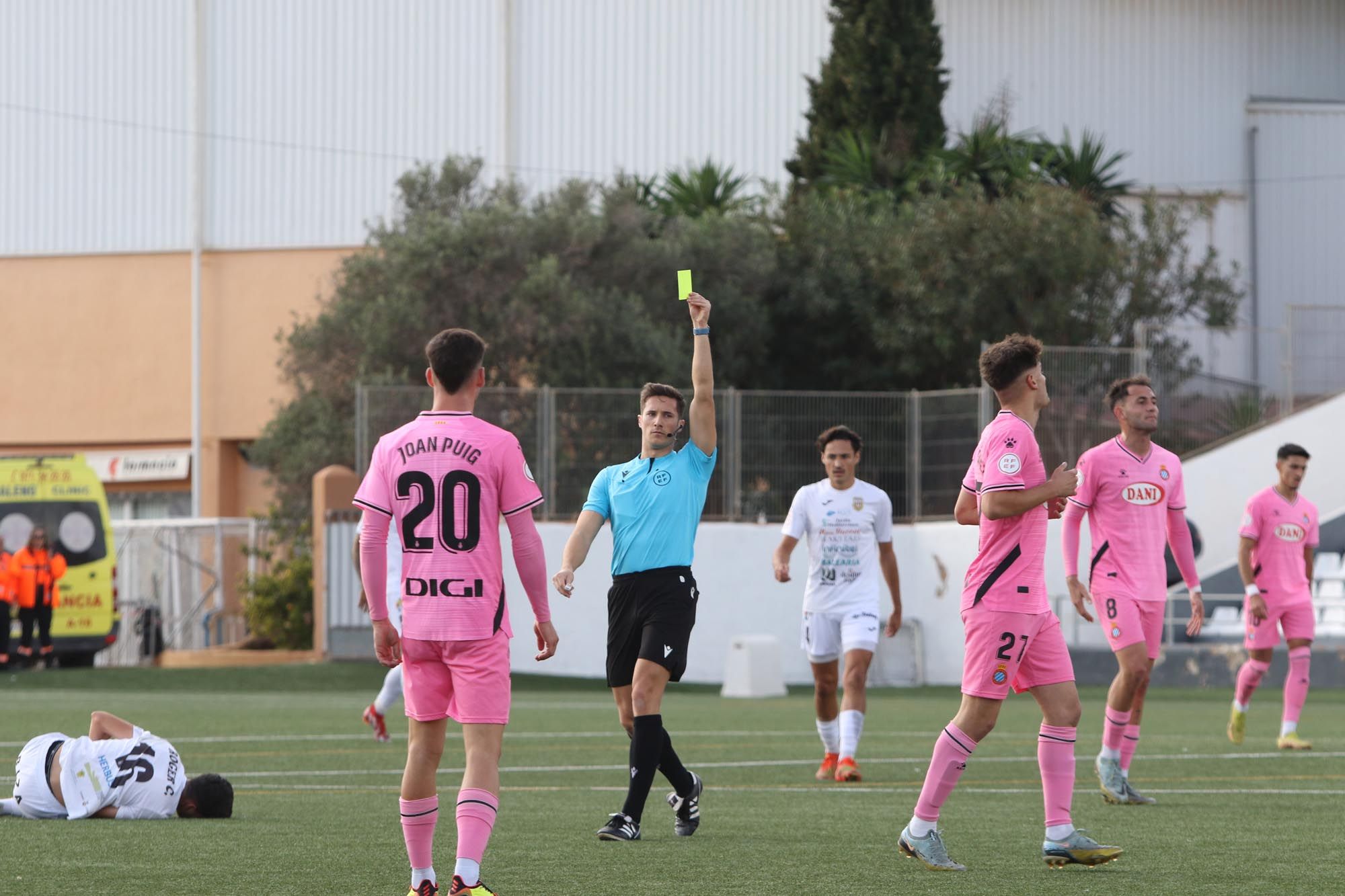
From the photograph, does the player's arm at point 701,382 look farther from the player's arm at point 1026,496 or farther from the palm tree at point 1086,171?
the palm tree at point 1086,171

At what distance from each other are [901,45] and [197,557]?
17.0 metres

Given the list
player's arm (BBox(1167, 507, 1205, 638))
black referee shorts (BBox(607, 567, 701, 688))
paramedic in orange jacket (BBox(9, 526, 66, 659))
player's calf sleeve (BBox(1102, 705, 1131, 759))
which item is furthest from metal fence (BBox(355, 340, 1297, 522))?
black referee shorts (BBox(607, 567, 701, 688))

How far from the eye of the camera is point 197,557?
36.5 m

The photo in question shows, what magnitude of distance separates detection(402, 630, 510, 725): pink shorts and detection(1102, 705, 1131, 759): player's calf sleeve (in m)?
4.63

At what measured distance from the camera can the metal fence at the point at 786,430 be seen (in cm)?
2503

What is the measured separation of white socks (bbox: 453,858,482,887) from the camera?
6.14 metres

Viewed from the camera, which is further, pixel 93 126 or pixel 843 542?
pixel 93 126

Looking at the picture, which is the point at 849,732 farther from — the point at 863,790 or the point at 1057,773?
the point at 1057,773

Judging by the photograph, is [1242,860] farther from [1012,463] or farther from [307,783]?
[307,783]

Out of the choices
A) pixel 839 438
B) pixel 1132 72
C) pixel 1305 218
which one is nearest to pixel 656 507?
pixel 839 438

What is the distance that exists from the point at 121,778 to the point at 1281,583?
357 inches

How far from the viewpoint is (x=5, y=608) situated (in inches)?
1040

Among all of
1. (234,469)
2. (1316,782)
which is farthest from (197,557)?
(1316,782)

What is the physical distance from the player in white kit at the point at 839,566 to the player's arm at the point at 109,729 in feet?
14.4
